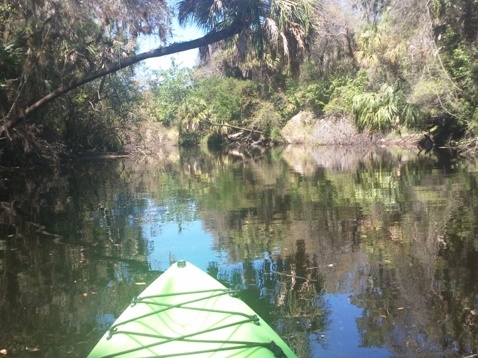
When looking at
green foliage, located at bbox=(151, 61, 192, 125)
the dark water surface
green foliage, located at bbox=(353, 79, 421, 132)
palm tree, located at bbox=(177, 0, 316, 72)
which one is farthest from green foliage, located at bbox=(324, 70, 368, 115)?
green foliage, located at bbox=(151, 61, 192, 125)

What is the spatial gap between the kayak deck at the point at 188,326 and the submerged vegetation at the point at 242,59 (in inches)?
438

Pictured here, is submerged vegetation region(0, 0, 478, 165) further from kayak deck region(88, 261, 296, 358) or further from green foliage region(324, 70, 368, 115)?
kayak deck region(88, 261, 296, 358)

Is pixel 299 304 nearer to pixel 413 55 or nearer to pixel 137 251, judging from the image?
pixel 137 251

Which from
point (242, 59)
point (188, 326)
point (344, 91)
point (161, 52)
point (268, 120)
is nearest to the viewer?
point (188, 326)

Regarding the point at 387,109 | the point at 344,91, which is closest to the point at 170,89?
the point at 344,91

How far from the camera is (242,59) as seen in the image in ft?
51.0

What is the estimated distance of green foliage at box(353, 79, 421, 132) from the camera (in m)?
27.2

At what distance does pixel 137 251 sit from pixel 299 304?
11.5ft

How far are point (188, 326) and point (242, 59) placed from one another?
12715mm

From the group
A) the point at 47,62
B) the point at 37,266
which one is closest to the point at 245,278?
the point at 37,266

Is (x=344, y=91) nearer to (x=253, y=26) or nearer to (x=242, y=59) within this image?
(x=242, y=59)

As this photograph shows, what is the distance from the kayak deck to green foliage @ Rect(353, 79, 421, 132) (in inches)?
976

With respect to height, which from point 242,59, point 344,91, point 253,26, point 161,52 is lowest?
point 242,59

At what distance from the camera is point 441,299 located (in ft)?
16.3
